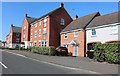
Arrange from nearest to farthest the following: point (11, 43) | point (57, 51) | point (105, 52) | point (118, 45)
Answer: point (118, 45) → point (105, 52) → point (57, 51) → point (11, 43)

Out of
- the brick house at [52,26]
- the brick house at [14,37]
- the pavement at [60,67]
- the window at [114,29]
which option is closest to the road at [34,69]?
the pavement at [60,67]

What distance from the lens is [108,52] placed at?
19.5 metres

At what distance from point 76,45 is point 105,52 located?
51.7 feet

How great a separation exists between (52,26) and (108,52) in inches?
1042

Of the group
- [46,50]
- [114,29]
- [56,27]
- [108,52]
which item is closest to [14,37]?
[56,27]

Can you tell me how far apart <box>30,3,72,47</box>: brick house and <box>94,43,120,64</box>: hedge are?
2371 centimetres

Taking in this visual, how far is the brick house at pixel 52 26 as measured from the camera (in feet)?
146

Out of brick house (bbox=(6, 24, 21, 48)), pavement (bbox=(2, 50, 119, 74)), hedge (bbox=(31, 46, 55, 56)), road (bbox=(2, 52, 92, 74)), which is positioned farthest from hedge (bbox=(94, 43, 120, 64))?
brick house (bbox=(6, 24, 21, 48))

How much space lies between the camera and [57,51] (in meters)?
33.1

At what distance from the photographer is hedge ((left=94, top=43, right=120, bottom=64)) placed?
60.5 ft

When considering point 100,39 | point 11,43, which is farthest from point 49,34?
point 11,43

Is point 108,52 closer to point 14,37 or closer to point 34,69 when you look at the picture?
point 34,69

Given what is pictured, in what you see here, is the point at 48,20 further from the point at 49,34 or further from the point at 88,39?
the point at 88,39

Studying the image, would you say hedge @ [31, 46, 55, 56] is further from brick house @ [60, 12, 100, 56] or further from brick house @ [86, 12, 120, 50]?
brick house @ [86, 12, 120, 50]
